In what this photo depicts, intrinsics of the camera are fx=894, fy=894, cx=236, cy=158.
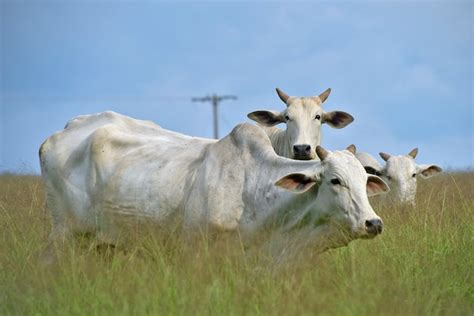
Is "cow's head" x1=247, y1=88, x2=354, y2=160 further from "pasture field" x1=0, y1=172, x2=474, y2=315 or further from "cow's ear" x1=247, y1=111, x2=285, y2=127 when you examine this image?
"pasture field" x1=0, y1=172, x2=474, y2=315

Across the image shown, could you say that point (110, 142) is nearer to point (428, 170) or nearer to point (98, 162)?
point (98, 162)

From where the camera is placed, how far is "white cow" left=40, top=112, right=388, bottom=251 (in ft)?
23.2

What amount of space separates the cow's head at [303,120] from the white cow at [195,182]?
1538 mm

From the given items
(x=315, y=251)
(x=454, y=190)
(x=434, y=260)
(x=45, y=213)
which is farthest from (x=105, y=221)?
(x=454, y=190)

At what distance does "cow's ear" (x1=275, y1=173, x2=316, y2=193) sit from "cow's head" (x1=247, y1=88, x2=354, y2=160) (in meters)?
2.83

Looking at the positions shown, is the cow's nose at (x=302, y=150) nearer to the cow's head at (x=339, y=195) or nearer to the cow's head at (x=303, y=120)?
the cow's head at (x=303, y=120)

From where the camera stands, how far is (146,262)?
293 inches

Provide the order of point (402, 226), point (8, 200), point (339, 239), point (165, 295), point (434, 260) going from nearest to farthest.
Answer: point (165, 295) → point (339, 239) → point (434, 260) → point (402, 226) → point (8, 200)

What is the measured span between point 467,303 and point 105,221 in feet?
11.6

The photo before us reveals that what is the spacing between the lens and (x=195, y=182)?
26.4ft

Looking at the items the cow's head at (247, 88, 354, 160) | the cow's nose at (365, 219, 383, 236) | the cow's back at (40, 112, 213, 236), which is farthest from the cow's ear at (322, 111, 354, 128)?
the cow's nose at (365, 219, 383, 236)

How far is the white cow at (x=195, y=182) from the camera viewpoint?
23.2ft

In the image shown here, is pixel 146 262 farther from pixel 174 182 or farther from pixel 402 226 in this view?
pixel 402 226

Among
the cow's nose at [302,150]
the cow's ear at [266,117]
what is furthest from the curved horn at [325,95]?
the cow's nose at [302,150]
